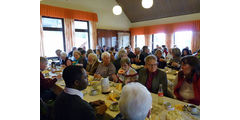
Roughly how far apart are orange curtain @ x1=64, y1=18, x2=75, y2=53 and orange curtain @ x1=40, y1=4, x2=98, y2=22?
0.28 metres

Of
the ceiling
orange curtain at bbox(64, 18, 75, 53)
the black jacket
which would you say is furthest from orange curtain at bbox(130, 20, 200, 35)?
the black jacket

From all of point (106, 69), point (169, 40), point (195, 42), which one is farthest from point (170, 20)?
A: point (106, 69)

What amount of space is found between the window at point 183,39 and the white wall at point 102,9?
346cm

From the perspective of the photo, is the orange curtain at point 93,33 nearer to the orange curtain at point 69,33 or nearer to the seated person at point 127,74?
the orange curtain at point 69,33

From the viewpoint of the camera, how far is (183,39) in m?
7.80

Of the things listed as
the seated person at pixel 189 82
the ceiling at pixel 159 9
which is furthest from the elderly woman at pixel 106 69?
the ceiling at pixel 159 9

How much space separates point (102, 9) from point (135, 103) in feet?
26.3

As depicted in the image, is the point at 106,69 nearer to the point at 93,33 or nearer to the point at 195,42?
the point at 93,33

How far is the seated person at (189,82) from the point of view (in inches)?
66.9
